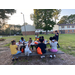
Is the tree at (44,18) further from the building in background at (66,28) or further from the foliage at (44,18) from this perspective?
the building in background at (66,28)

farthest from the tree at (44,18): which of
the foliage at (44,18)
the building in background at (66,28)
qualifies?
the building in background at (66,28)

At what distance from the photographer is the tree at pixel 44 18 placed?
27.2m

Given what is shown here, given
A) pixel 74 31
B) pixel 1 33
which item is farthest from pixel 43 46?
pixel 1 33

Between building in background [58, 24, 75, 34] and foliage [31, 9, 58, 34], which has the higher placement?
foliage [31, 9, 58, 34]

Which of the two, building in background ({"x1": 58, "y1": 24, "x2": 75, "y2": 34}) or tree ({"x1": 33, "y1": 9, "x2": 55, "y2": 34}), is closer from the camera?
tree ({"x1": 33, "y1": 9, "x2": 55, "y2": 34})

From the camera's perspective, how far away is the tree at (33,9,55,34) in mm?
27228

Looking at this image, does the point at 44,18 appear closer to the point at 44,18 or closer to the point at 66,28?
the point at 44,18

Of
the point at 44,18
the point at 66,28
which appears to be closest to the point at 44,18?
the point at 44,18

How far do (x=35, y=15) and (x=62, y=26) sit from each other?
63.0 feet

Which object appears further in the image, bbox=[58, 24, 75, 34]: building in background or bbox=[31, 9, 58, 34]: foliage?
bbox=[58, 24, 75, 34]: building in background

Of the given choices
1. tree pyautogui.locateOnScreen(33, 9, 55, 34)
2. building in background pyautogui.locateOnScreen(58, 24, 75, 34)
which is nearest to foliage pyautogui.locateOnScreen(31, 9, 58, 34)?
A: tree pyautogui.locateOnScreen(33, 9, 55, 34)

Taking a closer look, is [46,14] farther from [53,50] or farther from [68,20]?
[68,20]

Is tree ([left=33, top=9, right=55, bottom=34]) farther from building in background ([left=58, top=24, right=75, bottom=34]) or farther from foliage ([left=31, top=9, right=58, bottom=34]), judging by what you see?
building in background ([left=58, top=24, right=75, bottom=34])

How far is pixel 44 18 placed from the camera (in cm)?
2836
